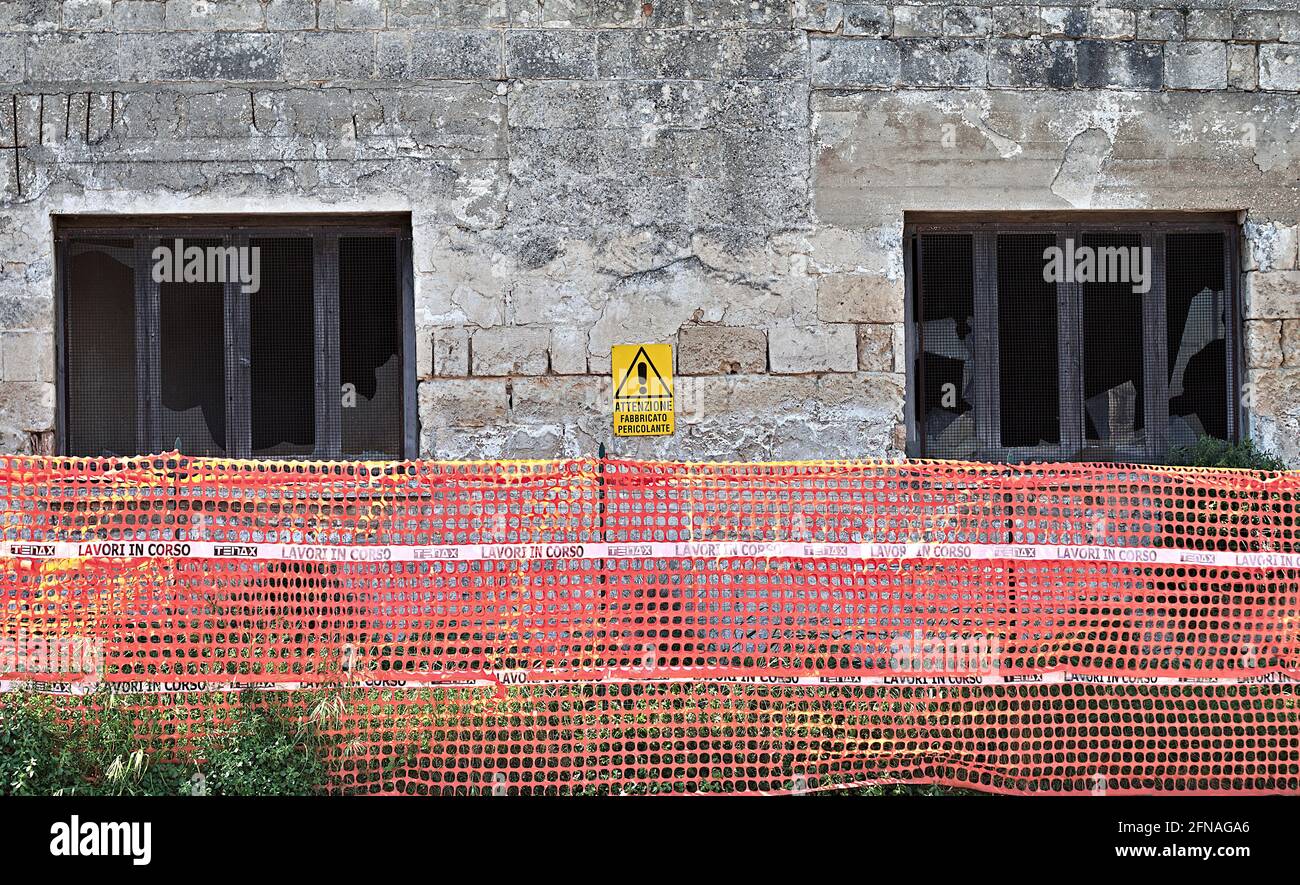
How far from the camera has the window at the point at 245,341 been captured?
28.5ft

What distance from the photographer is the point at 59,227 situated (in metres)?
A: 8.55

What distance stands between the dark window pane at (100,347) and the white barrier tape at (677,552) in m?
3.14

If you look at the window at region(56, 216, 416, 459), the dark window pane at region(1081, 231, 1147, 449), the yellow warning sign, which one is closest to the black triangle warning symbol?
the yellow warning sign

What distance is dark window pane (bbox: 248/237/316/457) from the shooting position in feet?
28.7

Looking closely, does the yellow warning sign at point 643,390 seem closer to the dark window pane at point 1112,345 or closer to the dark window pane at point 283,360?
the dark window pane at point 283,360

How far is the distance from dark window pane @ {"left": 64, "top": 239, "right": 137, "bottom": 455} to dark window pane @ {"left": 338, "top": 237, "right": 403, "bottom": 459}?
4.58 ft

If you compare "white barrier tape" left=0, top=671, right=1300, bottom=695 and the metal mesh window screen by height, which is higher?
the metal mesh window screen

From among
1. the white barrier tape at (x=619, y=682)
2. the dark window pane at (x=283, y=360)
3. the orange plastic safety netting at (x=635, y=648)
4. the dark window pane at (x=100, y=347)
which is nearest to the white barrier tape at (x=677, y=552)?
the orange plastic safety netting at (x=635, y=648)

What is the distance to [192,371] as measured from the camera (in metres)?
8.73

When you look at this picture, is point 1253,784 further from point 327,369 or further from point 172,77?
point 172,77

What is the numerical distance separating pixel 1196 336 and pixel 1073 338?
2.79 ft

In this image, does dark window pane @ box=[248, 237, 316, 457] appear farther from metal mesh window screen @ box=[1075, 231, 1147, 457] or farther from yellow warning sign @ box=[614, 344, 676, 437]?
metal mesh window screen @ box=[1075, 231, 1147, 457]

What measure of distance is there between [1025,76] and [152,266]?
5855mm

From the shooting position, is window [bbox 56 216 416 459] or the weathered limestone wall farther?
window [bbox 56 216 416 459]
